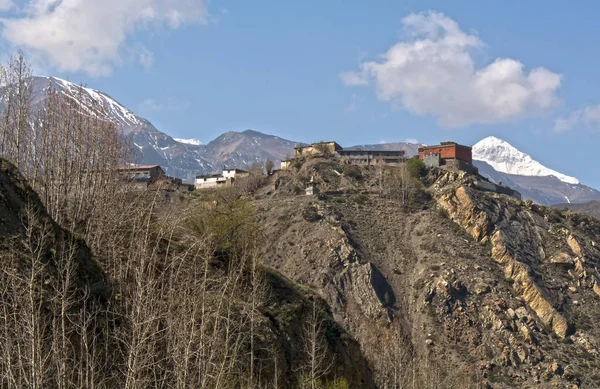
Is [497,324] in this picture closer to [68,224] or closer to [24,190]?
[68,224]

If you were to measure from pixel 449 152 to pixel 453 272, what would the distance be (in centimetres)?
4274

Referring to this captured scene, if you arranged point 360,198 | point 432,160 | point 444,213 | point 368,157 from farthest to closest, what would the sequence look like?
point 368,157, point 432,160, point 360,198, point 444,213

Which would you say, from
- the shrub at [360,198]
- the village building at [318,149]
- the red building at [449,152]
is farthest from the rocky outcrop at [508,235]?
the village building at [318,149]

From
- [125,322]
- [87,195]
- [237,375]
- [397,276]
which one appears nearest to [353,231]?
[397,276]

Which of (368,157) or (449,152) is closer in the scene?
(449,152)

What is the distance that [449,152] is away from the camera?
427 feet

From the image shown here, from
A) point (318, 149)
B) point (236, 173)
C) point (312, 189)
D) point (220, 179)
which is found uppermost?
point (318, 149)

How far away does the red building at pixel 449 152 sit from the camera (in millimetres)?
129500

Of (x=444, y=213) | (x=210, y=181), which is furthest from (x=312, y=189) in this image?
(x=210, y=181)

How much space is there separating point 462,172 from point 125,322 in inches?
3827

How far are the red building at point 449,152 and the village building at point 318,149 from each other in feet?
50.8

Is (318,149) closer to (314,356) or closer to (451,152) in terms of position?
(451,152)

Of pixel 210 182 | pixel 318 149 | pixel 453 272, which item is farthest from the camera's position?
pixel 210 182

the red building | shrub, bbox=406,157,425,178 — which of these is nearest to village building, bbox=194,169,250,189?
shrub, bbox=406,157,425,178
